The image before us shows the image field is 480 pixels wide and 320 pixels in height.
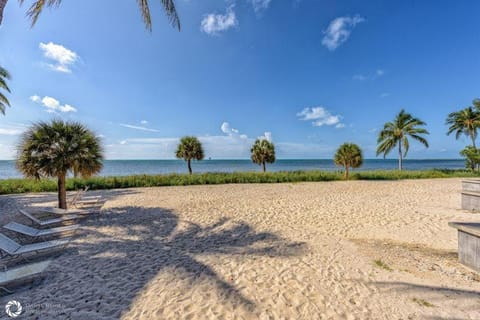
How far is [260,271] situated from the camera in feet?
11.2

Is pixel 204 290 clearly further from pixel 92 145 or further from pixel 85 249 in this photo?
pixel 92 145

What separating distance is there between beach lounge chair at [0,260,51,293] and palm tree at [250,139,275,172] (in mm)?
16562

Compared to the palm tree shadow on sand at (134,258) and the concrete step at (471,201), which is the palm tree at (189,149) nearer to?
the palm tree shadow on sand at (134,258)

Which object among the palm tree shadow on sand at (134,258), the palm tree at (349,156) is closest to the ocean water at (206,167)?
the palm tree shadow on sand at (134,258)

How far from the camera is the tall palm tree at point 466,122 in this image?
2105 centimetres

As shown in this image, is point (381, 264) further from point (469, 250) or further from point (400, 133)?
point (400, 133)

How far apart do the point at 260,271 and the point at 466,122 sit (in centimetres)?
3086

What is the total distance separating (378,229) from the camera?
5.49 m

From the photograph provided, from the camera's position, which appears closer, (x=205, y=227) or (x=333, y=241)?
(x=333, y=241)

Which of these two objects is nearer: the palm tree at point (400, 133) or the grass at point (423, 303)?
the grass at point (423, 303)

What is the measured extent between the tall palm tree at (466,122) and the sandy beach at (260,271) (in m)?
23.5

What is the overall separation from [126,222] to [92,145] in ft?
9.24

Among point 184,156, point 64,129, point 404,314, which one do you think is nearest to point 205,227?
point 404,314

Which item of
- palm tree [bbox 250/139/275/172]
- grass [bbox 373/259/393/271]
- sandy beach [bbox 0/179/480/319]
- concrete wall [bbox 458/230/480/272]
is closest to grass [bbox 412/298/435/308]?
sandy beach [bbox 0/179/480/319]
